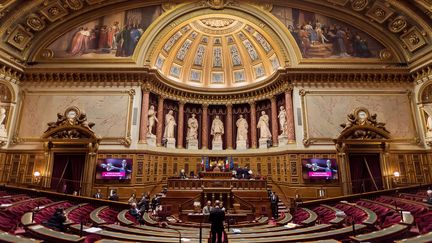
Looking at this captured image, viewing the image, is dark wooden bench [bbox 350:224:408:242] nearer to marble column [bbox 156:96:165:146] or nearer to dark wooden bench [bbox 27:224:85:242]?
dark wooden bench [bbox 27:224:85:242]

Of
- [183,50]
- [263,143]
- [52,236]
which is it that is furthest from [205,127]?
[52,236]

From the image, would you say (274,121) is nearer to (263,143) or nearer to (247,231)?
(263,143)

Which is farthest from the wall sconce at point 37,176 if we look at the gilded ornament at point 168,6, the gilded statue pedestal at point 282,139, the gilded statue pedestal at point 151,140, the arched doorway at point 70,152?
the gilded statue pedestal at point 282,139

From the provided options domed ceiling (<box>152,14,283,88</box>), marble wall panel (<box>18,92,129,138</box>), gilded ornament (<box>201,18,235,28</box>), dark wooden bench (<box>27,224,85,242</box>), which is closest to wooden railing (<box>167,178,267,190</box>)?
marble wall panel (<box>18,92,129,138</box>)

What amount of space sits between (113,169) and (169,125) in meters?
6.46

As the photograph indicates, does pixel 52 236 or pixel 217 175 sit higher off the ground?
pixel 217 175

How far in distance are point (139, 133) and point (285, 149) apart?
37.1 ft

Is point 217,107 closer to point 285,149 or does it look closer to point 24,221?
point 285,149

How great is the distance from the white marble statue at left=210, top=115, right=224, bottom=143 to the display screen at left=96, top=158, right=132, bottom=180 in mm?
8585

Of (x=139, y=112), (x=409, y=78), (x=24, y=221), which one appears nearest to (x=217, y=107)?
(x=139, y=112)

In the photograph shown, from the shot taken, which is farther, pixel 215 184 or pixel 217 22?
pixel 217 22

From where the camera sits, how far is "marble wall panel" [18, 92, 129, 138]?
1827cm

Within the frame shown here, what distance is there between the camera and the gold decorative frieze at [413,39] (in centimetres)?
1817

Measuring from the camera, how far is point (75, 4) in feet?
62.7
